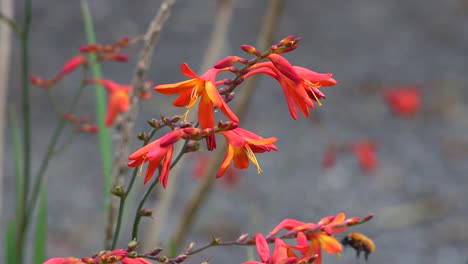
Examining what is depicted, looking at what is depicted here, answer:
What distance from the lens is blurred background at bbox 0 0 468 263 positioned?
191 inches

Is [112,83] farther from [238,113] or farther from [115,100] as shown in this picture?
[238,113]

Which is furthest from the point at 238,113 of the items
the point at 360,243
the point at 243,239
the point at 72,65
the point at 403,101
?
the point at 403,101

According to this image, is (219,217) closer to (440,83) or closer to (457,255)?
(457,255)

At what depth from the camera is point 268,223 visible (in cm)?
465

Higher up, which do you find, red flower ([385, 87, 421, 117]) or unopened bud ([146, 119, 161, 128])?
red flower ([385, 87, 421, 117])

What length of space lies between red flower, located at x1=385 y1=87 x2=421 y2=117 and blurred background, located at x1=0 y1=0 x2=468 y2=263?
66mm

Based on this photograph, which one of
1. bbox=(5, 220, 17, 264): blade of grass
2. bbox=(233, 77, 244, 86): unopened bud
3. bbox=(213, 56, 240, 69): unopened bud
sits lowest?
bbox=(5, 220, 17, 264): blade of grass

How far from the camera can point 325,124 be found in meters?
6.11

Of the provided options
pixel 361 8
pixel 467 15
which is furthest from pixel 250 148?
pixel 467 15

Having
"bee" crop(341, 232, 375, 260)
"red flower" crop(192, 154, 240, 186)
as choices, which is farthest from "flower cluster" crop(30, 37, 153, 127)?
"red flower" crop(192, 154, 240, 186)

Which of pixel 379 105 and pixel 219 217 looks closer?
pixel 219 217

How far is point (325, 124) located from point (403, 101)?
1890 mm

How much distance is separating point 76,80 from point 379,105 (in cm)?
230

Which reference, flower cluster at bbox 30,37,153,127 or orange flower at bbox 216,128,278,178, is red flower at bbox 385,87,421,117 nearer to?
flower cluster at bbox 30,37,153,127
